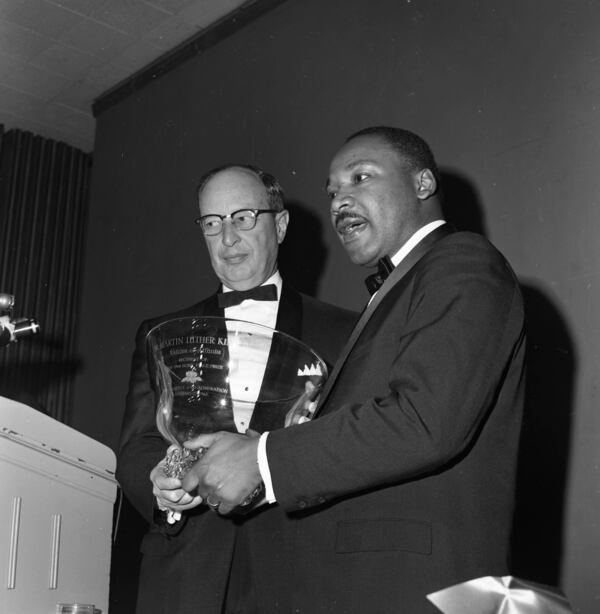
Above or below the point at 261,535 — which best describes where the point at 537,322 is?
above

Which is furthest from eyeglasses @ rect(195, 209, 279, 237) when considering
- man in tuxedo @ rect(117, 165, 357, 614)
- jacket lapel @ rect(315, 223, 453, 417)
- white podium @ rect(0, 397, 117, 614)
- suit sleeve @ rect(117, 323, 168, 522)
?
jacket lapel @ rect(315, 223, 453, 417)

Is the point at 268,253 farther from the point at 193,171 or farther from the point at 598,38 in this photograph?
the point at 193,171

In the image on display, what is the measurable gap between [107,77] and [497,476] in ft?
14.2

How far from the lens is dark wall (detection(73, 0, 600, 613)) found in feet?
9.19

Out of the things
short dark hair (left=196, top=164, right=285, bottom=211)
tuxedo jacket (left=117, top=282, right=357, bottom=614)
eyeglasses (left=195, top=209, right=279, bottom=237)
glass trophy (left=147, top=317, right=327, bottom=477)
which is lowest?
tuxedo jacket (left=117, top=282, right=357, bottom=614)

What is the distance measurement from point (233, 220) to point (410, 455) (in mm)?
1215

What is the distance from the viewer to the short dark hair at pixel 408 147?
6.79 ft

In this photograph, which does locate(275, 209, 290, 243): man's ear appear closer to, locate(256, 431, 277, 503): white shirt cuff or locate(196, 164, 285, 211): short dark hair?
locate(196, 164, 285, 211): short dark hair

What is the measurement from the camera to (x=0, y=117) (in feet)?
19.3

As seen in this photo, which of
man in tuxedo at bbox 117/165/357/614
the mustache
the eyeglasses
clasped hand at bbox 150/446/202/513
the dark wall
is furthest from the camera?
the dark wall

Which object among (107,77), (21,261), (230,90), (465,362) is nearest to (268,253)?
(465,362)

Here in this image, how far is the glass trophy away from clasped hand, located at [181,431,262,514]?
2.7 inches

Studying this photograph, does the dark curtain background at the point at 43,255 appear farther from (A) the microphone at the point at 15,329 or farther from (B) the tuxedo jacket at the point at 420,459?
(B) the tuxedo jacket at the point at 420,459

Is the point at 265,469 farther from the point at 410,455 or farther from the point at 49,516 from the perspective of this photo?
the point at 49,516
